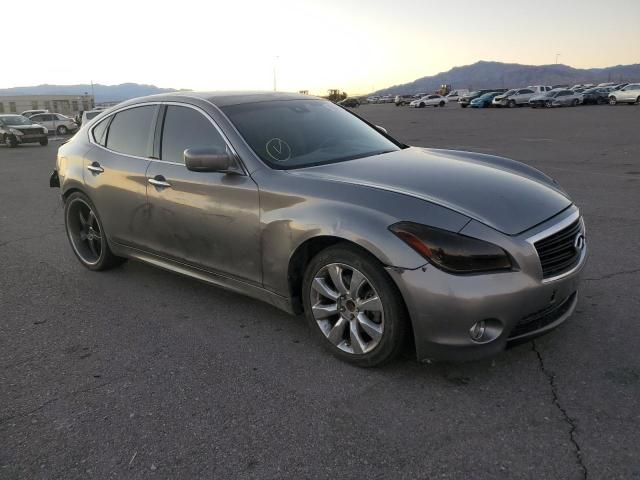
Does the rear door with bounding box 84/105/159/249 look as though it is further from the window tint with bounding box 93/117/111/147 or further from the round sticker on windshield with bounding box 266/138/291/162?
Result: the round sticker on windshield with bounding box 266/138/291/162

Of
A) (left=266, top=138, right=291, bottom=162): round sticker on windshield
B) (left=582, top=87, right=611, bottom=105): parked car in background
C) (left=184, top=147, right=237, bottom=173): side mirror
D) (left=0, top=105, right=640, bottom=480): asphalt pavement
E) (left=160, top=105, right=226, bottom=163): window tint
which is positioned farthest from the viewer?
(left=582, top=87, right=611, bottom=105): parked car in background

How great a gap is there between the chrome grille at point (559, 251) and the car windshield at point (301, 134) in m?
1.49

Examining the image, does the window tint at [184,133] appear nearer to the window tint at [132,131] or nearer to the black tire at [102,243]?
the window tint at [132,131]

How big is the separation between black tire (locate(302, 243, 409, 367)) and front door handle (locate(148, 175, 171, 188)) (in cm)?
145

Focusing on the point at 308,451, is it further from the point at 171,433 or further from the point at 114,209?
the point at 114,209

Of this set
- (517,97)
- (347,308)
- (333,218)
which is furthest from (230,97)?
(517,97)

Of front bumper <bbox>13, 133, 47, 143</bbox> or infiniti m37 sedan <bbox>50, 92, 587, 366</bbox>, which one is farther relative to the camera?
front bumper <bbox>13, 133, 47, 143</bbox>

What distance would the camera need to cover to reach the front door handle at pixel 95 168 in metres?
4.77

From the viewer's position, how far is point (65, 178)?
17.3 feet

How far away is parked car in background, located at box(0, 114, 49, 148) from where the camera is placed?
2461cm

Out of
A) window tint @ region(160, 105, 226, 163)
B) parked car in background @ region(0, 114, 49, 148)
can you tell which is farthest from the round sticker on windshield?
parked car in background @ region(0, 114, 49, 148)

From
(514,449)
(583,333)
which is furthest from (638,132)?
(514,449)

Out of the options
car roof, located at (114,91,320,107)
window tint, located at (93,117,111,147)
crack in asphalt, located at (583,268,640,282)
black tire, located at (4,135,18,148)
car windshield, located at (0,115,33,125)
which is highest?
car roof, located at (114,91,320,107)

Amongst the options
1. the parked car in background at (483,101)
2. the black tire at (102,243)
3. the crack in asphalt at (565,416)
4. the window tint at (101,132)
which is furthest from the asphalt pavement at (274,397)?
the parked car in background at (483,101)
